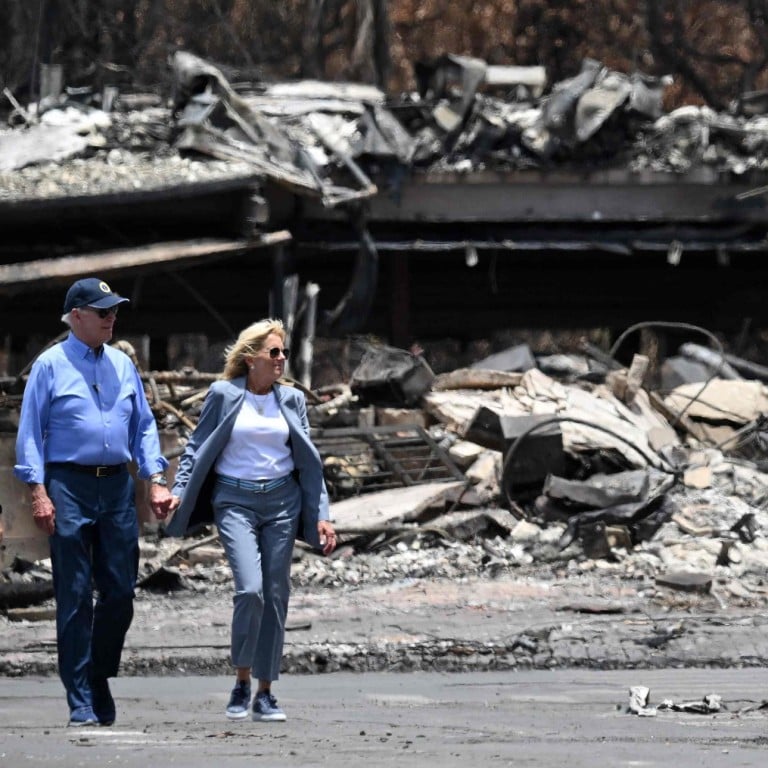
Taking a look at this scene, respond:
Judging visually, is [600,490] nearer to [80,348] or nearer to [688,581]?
[688,581]

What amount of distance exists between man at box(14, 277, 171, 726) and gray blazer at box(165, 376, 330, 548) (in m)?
0.19

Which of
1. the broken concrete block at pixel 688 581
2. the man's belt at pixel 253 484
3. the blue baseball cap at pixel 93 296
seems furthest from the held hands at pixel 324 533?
the broken concrete block at pixel 688 581

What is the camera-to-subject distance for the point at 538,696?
790cm

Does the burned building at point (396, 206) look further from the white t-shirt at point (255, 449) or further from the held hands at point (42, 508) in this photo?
the held hands at point (42, 508)

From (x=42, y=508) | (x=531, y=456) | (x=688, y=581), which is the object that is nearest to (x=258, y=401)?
(x=42, y=508)

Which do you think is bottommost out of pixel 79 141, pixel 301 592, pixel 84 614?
pixel 301 592

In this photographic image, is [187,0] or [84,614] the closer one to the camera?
[84,614]

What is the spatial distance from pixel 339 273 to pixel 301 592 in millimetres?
9565

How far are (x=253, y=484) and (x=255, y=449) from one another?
0.15m

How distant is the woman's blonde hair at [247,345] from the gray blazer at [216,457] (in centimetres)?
4

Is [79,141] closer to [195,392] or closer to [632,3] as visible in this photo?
[195,392]

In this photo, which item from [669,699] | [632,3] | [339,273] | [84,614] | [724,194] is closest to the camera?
[84,614]

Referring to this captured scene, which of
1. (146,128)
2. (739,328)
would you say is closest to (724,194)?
(739,328)

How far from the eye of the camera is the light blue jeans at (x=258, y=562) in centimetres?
702
